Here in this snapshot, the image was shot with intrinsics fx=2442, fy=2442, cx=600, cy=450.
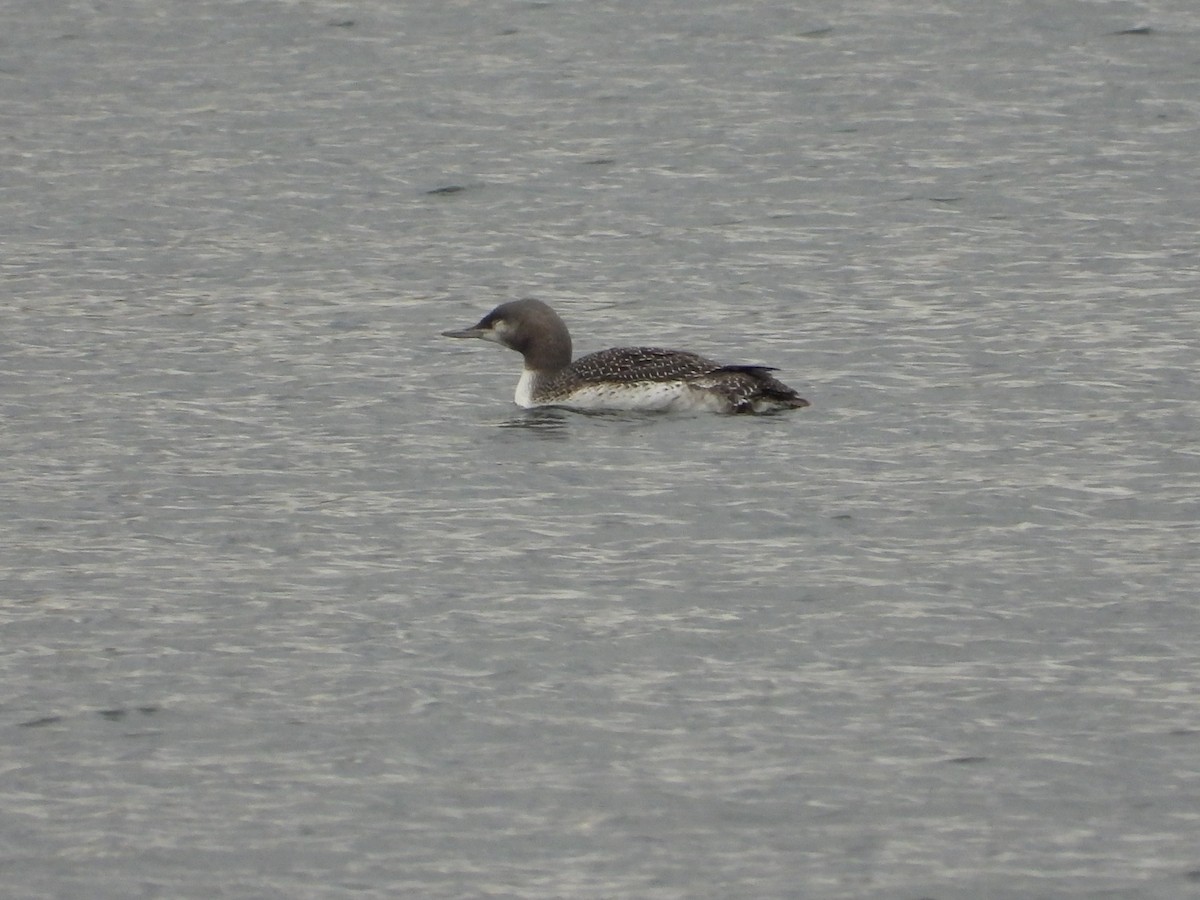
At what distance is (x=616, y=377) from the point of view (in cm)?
1616

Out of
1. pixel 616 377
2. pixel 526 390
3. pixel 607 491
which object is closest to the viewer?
pixel 607 491

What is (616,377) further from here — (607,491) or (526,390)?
(607,491)

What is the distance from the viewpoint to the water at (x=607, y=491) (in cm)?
927

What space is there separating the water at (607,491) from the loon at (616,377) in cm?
19

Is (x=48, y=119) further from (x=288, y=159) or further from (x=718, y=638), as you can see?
(x=718, y=638)

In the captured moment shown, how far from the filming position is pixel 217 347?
18.0 m

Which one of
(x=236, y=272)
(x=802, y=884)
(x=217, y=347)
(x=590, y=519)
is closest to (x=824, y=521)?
(x=590, y=519)

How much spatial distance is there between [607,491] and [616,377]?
2.33m

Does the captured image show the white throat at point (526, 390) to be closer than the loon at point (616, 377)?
No

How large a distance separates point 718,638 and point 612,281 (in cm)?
913

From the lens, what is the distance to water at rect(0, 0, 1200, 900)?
927cm

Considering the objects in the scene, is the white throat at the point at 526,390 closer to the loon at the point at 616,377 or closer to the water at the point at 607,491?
the loon at the point at 616,377

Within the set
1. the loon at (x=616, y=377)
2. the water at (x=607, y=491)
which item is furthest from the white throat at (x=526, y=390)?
the water at (x=607, y=491)

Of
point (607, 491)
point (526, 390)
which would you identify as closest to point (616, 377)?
point (526, 390)
